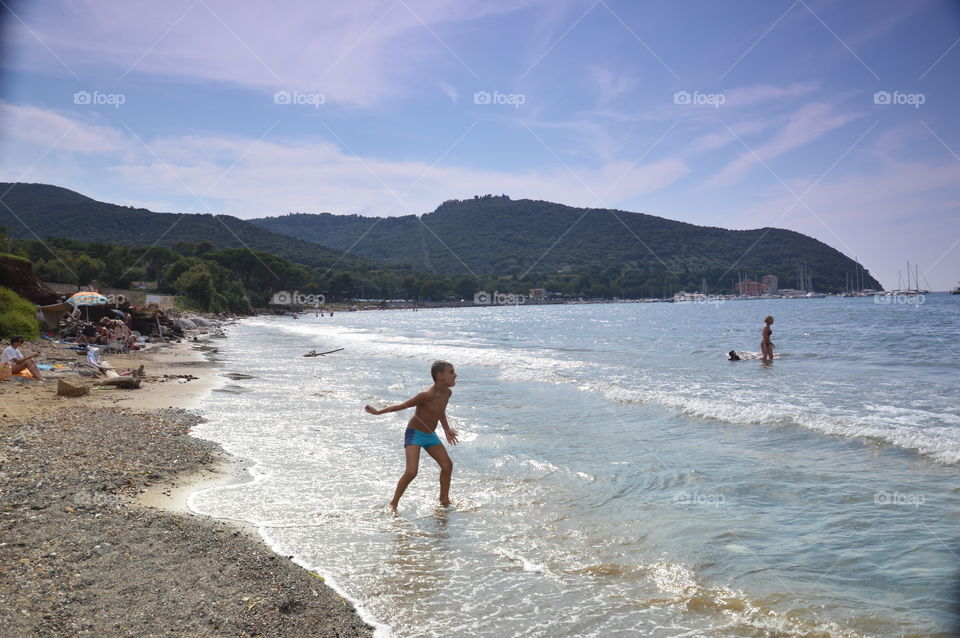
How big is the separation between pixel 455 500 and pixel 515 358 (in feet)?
64.1

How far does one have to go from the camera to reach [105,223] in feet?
403

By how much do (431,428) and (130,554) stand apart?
9.90 feet

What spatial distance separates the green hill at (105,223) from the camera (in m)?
115

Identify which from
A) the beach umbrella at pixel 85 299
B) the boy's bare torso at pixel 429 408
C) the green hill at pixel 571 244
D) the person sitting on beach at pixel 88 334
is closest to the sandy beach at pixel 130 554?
the boy's bare torso at pixel 429 408

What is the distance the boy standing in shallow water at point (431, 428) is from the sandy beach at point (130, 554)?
1735 mm

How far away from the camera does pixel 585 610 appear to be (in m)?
4.16

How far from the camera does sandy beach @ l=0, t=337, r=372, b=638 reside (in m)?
3.55

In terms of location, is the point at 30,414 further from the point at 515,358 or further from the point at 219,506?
the point at 515,358

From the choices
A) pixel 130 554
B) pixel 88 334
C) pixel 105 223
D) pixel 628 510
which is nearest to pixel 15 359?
pixel 130 554

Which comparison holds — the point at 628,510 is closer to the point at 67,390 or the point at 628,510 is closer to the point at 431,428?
the point at 431,428

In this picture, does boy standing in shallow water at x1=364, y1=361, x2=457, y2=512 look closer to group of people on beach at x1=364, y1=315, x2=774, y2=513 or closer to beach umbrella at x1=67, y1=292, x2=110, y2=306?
group of people on beach at x1=364, y1=315, x2=774, y2=513

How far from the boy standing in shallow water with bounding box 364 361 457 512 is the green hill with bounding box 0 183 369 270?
122185mm

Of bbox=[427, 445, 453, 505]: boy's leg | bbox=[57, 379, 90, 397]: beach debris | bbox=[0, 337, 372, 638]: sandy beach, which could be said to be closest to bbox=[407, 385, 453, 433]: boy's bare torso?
bbox=[427, 445, 453, 505]: boy's leg

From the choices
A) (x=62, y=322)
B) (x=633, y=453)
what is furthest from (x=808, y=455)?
(x=62, y=322)
